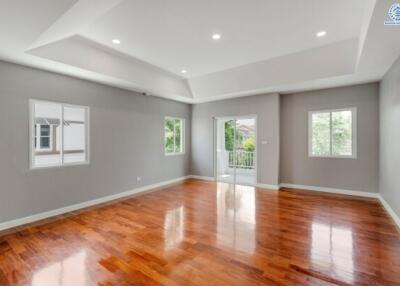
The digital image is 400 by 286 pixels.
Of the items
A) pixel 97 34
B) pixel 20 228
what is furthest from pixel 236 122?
pixel 20 228

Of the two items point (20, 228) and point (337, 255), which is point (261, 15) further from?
point (20, 228)

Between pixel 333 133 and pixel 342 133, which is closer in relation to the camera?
pixel 342 133

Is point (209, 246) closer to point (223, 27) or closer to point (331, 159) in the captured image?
point (223, 27)

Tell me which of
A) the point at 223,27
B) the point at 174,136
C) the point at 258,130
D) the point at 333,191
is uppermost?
the point at 223,27

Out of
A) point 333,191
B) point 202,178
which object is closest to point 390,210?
point 333,191

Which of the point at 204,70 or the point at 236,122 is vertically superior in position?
the point at 204,70

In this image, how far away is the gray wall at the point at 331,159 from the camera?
5062 mm

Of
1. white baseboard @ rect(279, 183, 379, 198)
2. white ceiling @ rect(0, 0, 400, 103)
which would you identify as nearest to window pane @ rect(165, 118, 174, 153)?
white ceiling @ rect(0, 0, 400, 103)

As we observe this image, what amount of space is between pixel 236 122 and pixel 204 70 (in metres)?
2.26

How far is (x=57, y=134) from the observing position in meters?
4.19

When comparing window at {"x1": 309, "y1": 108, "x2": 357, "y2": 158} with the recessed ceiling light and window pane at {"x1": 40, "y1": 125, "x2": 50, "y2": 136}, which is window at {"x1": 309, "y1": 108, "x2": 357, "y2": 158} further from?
window pane at {"x1": 40, "y1": 125, "x2": 50, "y2": 136}

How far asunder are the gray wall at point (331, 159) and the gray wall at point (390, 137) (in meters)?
0.32

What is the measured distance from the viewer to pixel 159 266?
240 cm

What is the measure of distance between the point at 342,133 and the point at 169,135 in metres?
5.06
